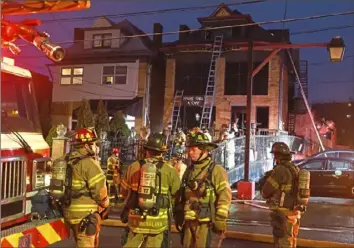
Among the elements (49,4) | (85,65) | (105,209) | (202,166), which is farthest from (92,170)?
(85,65)

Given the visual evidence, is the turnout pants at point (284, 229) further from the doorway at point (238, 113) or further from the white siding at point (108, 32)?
the white siding at point (108, 32)

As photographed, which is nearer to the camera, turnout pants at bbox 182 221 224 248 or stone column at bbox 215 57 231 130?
turnout pants at bbox 182 221 224 248

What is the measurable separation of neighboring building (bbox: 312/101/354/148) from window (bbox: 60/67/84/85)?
2317 centimetres

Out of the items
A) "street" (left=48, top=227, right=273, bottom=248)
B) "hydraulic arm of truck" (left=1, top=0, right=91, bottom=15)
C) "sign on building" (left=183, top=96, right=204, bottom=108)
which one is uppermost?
"sign on building" (left=183, top=96, right=204, bottom=108)

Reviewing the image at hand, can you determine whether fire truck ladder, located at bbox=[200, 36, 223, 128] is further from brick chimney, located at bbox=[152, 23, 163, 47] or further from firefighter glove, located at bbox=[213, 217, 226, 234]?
firefighter glove, located at bbox=[213, 217, 226, 234]

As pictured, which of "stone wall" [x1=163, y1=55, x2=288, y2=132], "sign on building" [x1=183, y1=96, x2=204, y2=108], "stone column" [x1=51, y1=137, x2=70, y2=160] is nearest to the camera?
"stone column" [x1=51, y1=137, x2=70, y2=160]

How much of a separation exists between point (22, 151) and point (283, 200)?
346cm

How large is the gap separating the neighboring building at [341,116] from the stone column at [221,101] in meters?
19.7

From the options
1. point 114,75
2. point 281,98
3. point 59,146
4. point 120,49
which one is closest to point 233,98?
point 281,98

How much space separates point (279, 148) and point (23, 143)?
11.2ft

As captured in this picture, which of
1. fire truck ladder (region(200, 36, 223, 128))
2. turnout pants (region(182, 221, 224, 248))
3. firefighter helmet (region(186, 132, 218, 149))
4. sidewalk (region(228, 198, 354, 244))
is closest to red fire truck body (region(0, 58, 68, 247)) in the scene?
turnout pants (region(182, 221, 224, 248))

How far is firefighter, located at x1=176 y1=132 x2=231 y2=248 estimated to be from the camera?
14.8 ft

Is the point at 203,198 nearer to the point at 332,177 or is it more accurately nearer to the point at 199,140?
the point at 199,140

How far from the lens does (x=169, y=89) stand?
77.6 ft
